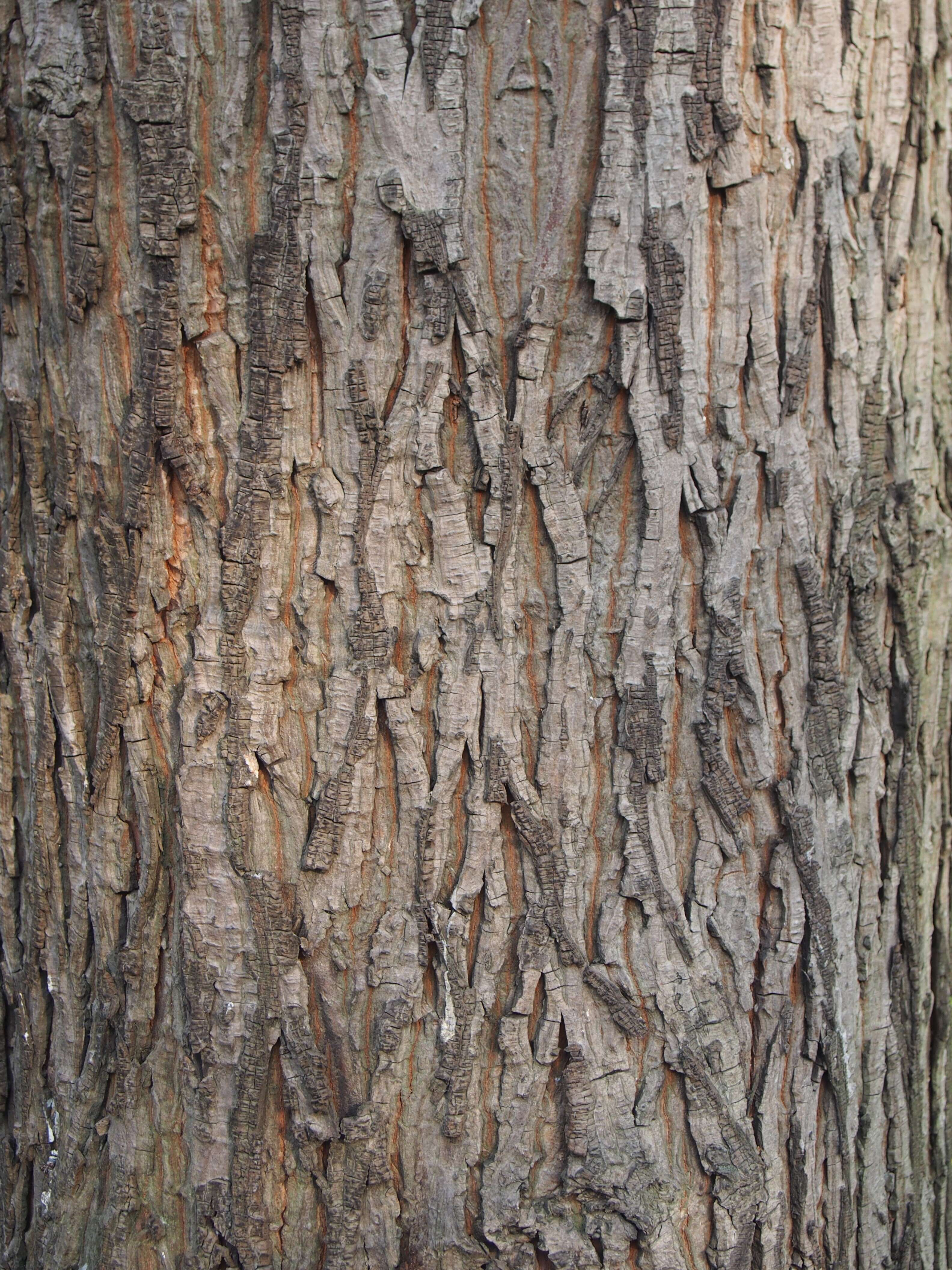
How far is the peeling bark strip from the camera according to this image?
5.61 feet

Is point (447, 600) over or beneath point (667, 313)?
beneath

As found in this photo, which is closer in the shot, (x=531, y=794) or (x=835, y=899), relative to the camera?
(x=531, y=794)

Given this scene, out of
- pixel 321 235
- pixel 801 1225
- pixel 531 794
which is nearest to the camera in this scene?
pixel 321 235

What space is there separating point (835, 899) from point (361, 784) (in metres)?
0.95

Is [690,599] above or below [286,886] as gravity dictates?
above

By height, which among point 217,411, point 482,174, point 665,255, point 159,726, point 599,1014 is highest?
point 482,174

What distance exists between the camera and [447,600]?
5.86 feet

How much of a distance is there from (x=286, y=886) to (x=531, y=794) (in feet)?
1.52

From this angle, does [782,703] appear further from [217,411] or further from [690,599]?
[217,411]

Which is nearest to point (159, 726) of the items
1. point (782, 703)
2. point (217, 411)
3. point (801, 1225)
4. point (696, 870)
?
point (217, 411)

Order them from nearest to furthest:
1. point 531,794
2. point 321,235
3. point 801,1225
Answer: point 321,235 → point 531,794 → point 801,1225

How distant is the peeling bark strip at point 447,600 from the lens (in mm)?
1711

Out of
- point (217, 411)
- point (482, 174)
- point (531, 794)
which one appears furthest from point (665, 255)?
point (531, 794)

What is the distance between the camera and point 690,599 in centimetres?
184
